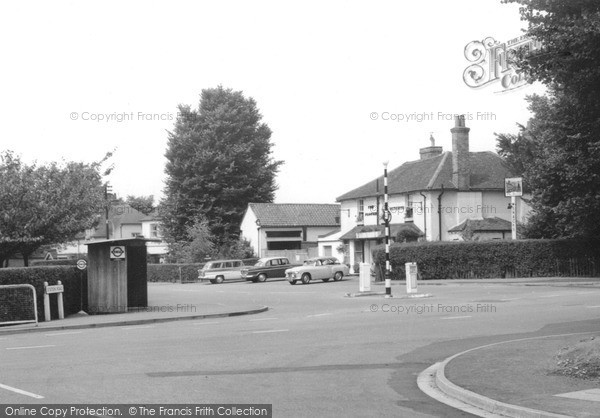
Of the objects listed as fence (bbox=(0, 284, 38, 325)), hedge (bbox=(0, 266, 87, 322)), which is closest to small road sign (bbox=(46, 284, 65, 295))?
hedge (bbox=(0, 266, 87, 322))

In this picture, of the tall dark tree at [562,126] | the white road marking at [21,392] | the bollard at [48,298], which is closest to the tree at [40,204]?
the bollard at [48,298]

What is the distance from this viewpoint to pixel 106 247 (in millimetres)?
25453

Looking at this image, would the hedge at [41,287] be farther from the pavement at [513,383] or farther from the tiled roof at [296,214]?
the tiled roof at [296,214]

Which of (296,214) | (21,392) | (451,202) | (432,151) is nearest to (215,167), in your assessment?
(296,214)

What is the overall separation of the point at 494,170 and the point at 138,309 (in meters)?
34.9

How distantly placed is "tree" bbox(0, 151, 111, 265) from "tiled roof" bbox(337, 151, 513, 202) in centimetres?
2647

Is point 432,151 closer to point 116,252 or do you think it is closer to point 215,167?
point 215,167

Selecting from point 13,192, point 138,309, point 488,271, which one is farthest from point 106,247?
point 488,271

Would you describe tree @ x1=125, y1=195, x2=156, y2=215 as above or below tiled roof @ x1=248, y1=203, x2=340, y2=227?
above

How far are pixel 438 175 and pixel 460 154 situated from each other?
204 cm

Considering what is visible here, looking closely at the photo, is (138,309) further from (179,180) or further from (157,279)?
(179,180)

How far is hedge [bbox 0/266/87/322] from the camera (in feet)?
73.0

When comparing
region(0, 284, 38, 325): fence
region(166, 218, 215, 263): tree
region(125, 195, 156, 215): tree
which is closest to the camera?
region(0, 284, 38, 325): fence

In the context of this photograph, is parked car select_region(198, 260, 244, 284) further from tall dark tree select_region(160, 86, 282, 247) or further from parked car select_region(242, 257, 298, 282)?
tall dark tree select_region(160, 86, 282, 247)
